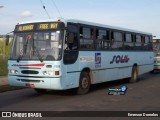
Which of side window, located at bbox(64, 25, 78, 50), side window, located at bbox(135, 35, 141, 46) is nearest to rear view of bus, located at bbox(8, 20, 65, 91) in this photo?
side window, located at bbox(64, 25, 78, 50)

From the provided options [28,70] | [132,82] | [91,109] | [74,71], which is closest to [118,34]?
[132,82]

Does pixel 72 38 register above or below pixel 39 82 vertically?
above

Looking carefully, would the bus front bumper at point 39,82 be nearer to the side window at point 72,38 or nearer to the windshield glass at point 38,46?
the windshield glass at point 38,46

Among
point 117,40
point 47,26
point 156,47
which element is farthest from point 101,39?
point 156,47

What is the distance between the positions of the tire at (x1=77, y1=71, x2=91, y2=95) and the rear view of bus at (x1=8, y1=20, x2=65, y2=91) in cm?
164

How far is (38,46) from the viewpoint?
521 inches

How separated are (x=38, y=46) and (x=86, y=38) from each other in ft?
7.68

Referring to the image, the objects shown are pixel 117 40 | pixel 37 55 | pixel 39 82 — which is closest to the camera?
pixel 39 82

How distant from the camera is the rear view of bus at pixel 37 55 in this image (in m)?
12.8

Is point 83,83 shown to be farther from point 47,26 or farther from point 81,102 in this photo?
point 47,26

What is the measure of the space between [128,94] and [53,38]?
3.79 meters

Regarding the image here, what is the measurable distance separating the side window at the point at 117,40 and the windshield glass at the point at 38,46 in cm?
478

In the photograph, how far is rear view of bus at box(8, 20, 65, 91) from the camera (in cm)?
1280

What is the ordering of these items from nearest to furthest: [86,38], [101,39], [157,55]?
[86,38], [101,39], [157,55]
